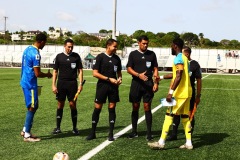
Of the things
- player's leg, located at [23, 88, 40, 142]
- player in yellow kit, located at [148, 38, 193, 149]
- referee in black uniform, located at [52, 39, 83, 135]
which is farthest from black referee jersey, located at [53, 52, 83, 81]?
player in yellow kit, located at [148, 38, 193, 149]

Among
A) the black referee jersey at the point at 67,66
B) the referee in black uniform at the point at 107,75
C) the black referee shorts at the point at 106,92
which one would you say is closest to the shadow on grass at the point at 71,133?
the referee in black uniform at the point at 107,75

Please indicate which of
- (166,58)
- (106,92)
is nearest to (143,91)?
(106,92)

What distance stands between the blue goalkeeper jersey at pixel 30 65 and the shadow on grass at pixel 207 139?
11.7ft

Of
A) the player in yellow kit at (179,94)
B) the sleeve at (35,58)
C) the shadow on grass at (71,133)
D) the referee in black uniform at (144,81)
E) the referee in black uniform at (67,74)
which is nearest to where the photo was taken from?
the player in yellow kit at (179,94)

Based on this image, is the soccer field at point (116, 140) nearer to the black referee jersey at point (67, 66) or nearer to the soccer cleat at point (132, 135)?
the soccer cleat at point (132, 135)

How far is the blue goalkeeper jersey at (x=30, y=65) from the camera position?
291 inches

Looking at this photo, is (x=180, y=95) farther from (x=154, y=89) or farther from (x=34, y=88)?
(x=34, y=88)

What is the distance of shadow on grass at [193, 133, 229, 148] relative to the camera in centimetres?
786

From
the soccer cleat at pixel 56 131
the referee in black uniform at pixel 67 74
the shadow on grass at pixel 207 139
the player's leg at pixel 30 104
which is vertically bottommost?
the shadow on grass at pixel 207 139

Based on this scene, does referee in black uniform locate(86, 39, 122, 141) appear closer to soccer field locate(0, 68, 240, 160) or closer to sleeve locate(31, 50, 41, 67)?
soccer field locate(0, 68, 240, 160)

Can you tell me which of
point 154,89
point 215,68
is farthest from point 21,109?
point 215,68

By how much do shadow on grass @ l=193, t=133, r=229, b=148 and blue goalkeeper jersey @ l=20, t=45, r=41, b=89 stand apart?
11.7 feet

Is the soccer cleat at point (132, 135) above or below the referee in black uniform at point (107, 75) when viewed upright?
below

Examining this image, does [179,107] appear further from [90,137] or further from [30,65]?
[30,65]
